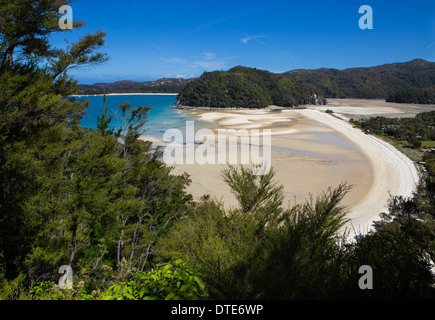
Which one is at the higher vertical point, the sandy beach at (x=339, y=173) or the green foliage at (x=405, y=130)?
the green foliage at (x=405, y=130)

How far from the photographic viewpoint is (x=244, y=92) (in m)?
100

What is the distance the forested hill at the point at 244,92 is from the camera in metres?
94.7

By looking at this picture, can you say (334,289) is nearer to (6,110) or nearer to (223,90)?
(6,110)

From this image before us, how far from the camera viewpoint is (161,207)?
35.9ft

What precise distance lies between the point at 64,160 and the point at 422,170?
2875cm

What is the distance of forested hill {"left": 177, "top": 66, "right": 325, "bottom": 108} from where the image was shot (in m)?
94.7

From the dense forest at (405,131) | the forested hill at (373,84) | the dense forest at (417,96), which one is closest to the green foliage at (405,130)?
the dense forest at (405,131)

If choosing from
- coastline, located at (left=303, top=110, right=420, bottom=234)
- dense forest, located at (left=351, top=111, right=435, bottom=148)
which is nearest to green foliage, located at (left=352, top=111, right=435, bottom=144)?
dense forest, located at (left=351, top=111, right=435, bottom=148)

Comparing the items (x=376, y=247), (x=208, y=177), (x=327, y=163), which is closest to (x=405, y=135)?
(x=327, y=163)

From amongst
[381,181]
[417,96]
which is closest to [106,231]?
[381,181]

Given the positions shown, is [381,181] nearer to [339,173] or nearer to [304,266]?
[339,173]

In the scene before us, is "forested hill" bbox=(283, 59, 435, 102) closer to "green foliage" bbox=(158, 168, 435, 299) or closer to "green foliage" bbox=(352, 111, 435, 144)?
"green foliage" bbox=(352, 111, 435, 144)

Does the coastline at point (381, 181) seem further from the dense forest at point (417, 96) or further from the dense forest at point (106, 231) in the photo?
the dense forest at point (417, 96)

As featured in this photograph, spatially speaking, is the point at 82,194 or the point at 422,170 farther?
the point at 422,170
